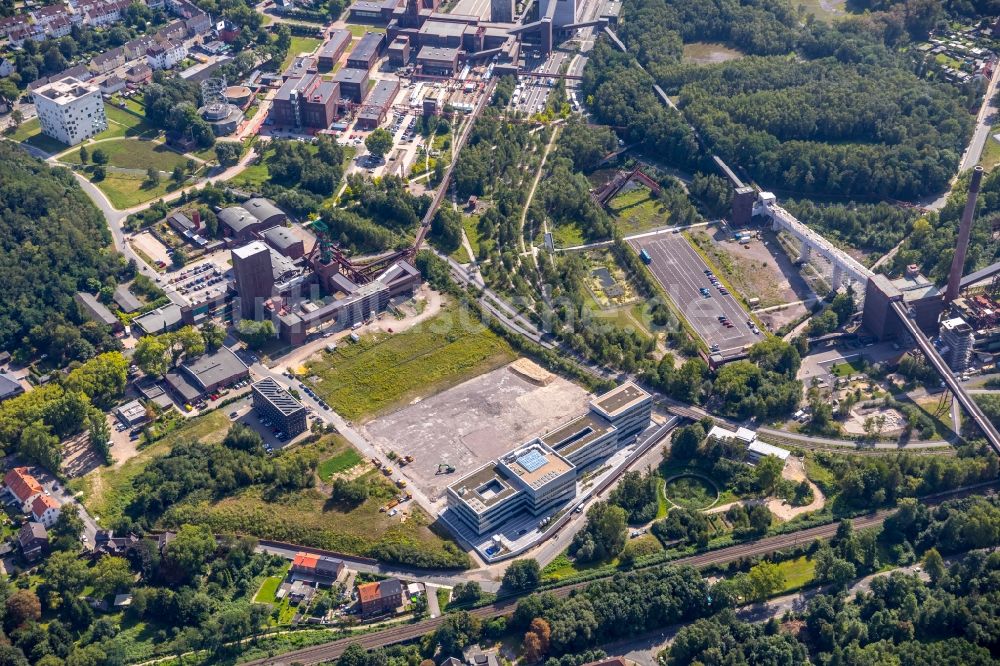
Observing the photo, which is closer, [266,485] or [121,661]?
[121,661]

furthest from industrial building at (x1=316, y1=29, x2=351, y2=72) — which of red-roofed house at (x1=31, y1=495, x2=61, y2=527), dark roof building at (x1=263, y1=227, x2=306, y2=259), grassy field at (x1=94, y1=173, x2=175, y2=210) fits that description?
Result: red-roofed house at (x1=31, y1=495, x2=61, y2=527)

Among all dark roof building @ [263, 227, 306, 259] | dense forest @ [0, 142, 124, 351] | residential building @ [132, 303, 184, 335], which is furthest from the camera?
dark roof building @ [263, 227, 306, 259]

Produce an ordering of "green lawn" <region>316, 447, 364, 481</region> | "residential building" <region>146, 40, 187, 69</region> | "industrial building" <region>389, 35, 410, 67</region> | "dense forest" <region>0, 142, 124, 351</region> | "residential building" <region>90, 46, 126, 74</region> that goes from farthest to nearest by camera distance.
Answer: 1. "industrial building" <region>389, 35, 410, 67</region>
2. "residential building" <region>146, 40, 187, 69</region>
3. "residential building" <region>90, 46, 126, 74</region>
4. "dense forest" <region>0, 142, 124, 351</region>
5. "green lawn" <region>316, 447, 364, 481</region>

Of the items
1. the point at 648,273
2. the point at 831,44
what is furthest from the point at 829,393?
the point at 831,44

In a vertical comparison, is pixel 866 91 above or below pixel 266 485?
above

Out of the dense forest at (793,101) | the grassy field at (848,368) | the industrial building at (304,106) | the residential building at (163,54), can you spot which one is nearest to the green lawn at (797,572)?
the grassy field at (848,368)

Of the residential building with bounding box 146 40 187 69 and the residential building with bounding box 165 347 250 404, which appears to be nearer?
the residential building with bounding box 165 347 250 404

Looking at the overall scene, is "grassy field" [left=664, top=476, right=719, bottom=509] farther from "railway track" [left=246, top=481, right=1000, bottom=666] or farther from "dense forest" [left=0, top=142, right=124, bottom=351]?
"dense forest" [left=0, top=142, right=124, bottom=351]

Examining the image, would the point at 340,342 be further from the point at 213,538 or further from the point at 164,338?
the point at 213,538
